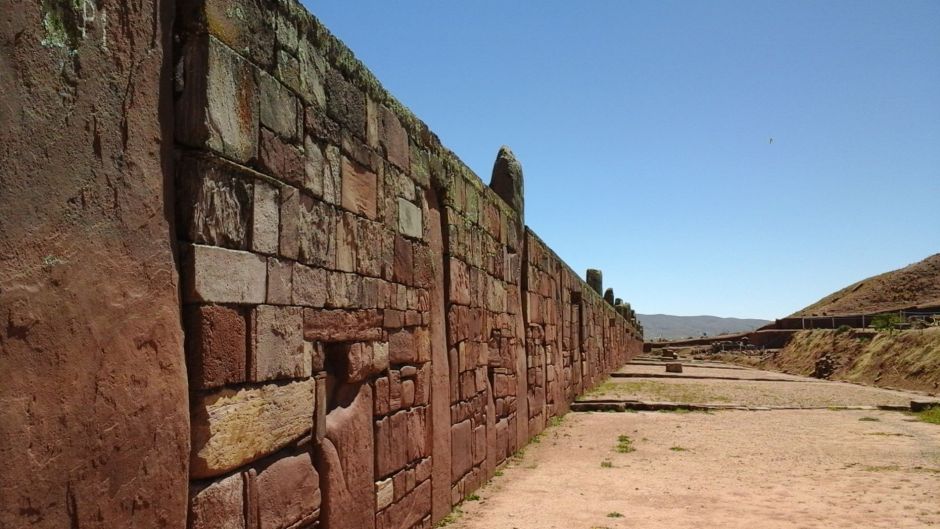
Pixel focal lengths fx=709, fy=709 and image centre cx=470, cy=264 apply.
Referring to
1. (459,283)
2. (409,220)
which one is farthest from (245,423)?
(459,283)

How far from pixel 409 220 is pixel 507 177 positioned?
4.07 metres

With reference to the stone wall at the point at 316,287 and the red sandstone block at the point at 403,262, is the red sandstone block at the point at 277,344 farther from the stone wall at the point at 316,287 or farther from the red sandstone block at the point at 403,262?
the red sandstone block at the point at 403,262

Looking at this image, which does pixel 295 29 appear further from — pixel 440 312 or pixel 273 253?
pixel 440 312

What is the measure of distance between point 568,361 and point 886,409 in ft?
20.9

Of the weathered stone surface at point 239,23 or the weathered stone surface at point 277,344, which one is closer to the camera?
the weathered stone surface at point 239,23

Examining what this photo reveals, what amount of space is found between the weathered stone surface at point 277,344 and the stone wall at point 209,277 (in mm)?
13

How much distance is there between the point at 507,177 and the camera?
373 inches

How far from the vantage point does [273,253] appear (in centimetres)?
353

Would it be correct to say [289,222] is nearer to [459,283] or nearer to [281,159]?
[281,159]

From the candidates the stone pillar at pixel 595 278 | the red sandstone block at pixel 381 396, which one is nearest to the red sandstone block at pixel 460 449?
the red sandstone block at pixel 381 396

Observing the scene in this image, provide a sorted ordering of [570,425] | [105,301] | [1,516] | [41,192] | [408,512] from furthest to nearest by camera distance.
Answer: [570,425], [408,512], [105,301], [41,192], [1,516]

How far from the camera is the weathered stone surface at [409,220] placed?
544cm

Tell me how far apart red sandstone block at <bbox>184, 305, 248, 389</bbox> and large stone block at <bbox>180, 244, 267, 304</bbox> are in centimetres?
6

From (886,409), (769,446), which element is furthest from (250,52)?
(886,409)
